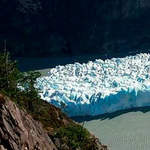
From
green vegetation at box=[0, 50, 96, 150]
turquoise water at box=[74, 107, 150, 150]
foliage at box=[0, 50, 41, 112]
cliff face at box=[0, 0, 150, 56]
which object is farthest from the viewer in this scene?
cliff face at box=[0, 0, 150, 56]

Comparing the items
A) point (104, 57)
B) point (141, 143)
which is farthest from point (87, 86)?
point (104, 57)

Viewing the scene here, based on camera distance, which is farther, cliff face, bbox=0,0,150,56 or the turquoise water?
cliff face, bbox=0,0,150,56

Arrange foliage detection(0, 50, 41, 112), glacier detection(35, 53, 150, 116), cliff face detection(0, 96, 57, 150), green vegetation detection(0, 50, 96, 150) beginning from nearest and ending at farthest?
1. cliff face detection(0, 96, 57, 150)
2. green vegetation detection(0, 50, 96, 150)
3. foliage detection(0, 50, 41, 112)
4. glacier detection(35, 53, 150, 116)

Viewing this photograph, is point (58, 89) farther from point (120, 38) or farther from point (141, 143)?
point (120, 38)

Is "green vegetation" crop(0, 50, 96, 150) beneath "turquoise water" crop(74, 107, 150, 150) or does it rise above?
above

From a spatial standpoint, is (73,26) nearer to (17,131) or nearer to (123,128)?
(123,128)

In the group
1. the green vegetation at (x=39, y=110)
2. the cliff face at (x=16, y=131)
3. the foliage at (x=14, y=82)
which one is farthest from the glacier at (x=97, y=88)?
the cliff face at (x=16, y=131)

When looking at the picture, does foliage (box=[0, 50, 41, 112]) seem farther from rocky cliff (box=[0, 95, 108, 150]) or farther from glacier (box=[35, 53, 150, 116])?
glacier (box=[35, 53, 150, 116])

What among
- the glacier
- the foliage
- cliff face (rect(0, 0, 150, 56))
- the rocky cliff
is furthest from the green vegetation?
cliff face (rect(0, 0, 150, 56))
